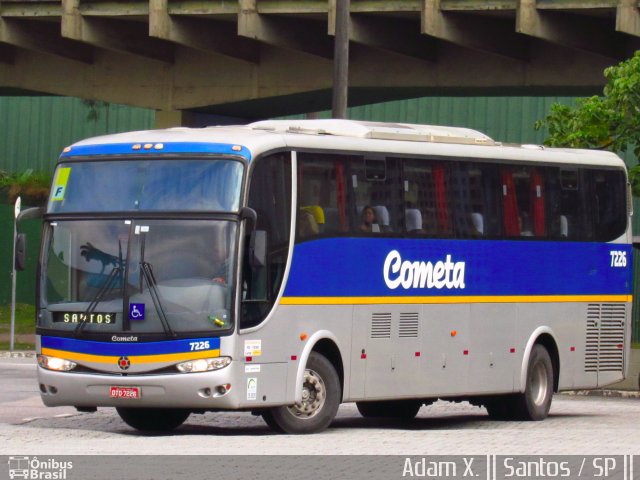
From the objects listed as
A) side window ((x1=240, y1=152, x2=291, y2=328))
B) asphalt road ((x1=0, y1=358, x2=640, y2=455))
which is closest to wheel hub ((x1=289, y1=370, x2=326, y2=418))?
asphalt road ((x1=0, y1=358, x2=640, y2=455))

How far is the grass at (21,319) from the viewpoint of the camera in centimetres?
3850

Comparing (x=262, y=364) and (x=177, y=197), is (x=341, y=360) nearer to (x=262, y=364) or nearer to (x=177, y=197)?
(x=262, y=364)

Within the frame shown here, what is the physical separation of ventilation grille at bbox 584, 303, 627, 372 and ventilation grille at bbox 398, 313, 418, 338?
11.9 feet

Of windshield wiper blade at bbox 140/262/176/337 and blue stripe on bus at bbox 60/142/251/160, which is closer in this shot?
windshield wiper blade at bbox 140/262/176/337

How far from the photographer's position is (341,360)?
59.5 feet

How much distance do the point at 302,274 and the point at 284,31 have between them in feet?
48.8

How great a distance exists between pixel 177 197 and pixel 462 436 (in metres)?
3.67

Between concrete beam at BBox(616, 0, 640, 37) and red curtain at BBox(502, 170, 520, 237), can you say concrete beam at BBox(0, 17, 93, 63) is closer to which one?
concrete beam at BBox(616, 0, 640, 37)

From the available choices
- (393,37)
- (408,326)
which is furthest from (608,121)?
(408,326)

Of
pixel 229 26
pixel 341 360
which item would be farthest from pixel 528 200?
pixel 229 26

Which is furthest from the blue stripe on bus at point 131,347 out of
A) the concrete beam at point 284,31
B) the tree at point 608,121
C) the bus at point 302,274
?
the concrete beam at point 284,31

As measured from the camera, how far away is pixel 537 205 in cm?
2109

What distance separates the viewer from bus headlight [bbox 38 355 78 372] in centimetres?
1708
